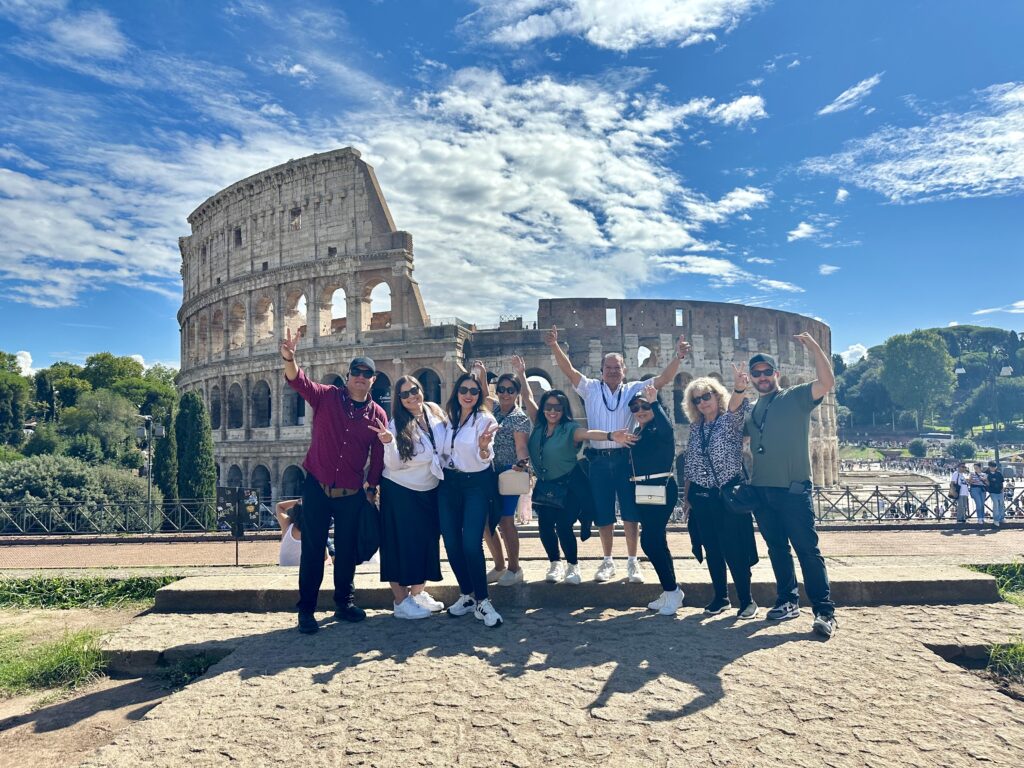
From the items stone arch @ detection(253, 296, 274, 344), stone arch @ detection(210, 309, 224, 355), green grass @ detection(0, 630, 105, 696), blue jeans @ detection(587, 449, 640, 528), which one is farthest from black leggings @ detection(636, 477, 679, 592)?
stone arch @ detection(210, 309, 224, 355)

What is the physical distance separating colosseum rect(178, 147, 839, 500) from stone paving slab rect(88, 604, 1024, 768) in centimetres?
1815

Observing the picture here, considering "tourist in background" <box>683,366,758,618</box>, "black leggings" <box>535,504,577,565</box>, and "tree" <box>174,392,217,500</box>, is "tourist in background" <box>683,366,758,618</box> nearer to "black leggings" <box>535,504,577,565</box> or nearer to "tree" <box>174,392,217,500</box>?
"black leggings" <box>535,504,577,565</box>

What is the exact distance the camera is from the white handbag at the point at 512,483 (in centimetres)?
455

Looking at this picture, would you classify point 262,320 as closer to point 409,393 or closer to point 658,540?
point 409,393

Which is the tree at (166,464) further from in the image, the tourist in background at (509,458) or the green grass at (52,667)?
the tourist in background at (509,458)

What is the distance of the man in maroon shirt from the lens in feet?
13.6

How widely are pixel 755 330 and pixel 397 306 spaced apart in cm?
1552

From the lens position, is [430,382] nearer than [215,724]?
No

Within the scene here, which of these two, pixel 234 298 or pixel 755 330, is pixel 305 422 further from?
pixel 755 330

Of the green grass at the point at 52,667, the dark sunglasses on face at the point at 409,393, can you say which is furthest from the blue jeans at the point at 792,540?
the green grass at the point at 52,667

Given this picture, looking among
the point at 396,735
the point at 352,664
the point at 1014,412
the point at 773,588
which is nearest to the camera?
the point at 396,735

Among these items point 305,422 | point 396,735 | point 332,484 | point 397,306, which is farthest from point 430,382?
point 396,735

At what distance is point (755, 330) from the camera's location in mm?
26859

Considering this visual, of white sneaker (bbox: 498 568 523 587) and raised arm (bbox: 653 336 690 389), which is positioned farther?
raised arm (bbox: 653 336 690 389)
